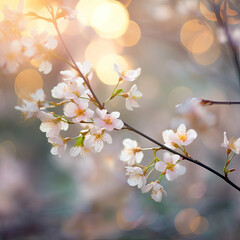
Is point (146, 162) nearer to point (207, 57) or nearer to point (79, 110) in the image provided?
point (207, 57)

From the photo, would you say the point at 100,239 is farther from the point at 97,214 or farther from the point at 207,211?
the point at 207,211

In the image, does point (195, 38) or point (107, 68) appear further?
point (107, 68)

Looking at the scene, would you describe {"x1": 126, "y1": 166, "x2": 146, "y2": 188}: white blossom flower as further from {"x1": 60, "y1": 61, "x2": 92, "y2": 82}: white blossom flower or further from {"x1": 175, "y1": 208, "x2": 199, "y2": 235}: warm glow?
{"x1": 175, "y1": 208, "x2": 199, "y2": 235}: warm glow

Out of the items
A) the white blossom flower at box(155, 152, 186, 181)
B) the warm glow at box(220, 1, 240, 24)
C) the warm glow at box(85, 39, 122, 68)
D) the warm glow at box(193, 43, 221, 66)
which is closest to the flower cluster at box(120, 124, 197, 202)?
the white blossom flower at box(155, 152, 186, 181)

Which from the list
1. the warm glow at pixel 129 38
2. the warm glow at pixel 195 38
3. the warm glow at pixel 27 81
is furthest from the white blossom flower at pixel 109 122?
the warm glow at pixel 27 81

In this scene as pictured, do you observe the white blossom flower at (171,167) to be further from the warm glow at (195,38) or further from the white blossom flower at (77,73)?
the warm glow at (195,38)

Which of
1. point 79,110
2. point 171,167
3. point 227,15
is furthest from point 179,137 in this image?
point 227,15
